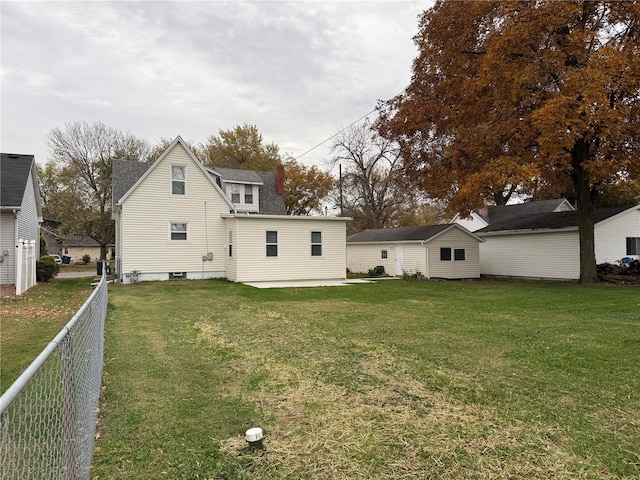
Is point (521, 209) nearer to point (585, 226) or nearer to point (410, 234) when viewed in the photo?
point (410, 234)

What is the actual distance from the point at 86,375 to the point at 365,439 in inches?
91.9

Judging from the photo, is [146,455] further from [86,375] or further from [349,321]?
[349,321]

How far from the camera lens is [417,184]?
20.6m

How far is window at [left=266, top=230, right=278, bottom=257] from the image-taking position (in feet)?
60.4

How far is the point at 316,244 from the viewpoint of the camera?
19.4 meters

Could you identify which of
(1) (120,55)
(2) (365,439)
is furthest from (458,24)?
(2) (365,439)

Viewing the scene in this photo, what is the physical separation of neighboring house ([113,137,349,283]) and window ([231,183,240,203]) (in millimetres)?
6217

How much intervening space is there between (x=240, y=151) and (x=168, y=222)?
2539 centimetres

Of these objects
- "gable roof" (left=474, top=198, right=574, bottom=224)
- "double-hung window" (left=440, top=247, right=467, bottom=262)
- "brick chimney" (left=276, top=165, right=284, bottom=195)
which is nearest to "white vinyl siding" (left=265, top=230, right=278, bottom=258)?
"double-hung window" (left=440, top=247, right=467, bottom=262)

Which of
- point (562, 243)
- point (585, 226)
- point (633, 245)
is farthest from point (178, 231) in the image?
point (633, 245)

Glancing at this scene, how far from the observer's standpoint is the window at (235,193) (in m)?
25.8

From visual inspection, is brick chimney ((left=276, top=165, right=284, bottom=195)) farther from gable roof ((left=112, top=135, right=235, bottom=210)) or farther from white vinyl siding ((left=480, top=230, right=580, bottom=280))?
white vinyl siding ((left=480, top=230, right=580, bottom=280))

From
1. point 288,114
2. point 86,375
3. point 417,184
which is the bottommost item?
point 86,375

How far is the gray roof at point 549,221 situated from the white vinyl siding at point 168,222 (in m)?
15.7
